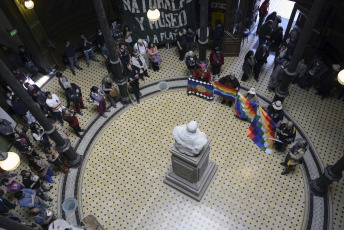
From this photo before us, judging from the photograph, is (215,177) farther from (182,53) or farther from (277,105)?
(182,53)

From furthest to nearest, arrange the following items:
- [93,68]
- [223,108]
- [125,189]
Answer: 1. [93,68]
2. [223,108]
3. [125,189]

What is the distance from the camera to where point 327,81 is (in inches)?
397

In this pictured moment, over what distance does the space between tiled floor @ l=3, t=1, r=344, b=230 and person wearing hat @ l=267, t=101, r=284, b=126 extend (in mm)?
1154

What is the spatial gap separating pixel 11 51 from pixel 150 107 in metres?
6.11

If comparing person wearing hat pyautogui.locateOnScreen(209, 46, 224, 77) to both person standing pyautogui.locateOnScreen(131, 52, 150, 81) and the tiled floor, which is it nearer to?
the tiled floor

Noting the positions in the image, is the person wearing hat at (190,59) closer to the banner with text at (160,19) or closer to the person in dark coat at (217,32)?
the person in dark coat at (217,32)

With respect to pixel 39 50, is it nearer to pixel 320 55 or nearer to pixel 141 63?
pixel 141 63

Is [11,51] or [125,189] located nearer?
[125,189]

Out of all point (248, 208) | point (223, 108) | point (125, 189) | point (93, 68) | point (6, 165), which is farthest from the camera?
point (93, 68)

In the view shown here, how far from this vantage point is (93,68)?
12.3 metres

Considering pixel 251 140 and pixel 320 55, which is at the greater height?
pixel 320 55

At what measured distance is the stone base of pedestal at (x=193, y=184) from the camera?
27.2ft

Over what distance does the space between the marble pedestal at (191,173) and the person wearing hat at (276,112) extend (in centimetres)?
253

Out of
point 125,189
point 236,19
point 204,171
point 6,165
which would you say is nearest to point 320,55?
point 236,19
